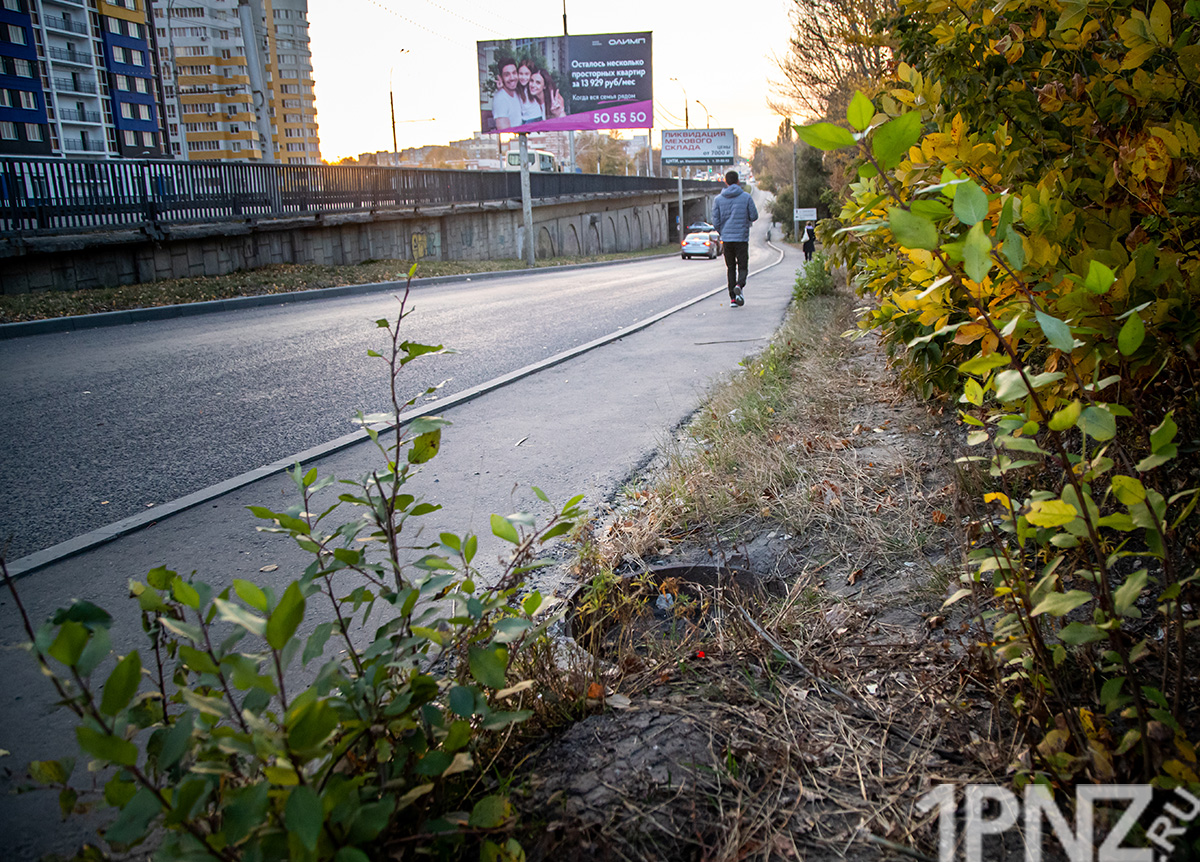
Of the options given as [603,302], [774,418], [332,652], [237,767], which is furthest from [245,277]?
[237,767]

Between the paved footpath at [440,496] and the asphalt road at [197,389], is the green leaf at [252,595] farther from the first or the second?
the asphalt road at [197,389]

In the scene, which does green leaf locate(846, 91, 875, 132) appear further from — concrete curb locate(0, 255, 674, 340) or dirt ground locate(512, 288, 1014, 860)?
concrete curb locate(0, 255, 674, 340)

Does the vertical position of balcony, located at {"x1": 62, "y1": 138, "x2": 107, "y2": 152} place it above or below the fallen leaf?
above

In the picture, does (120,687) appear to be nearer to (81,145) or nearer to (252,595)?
(252,595)

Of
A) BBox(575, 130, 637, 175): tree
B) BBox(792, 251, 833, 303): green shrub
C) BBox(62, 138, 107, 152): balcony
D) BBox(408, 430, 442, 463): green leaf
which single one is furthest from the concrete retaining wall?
BBox(575, 130, 637, 175): tree

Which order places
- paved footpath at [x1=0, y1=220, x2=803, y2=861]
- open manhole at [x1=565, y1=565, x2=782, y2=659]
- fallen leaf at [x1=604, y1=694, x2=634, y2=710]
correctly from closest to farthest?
fallen leaf at [x1=604, y1=694, x2=634, y2=710] → paved footpath at [x1=0, y1=220, x2=803, y2=861] → open manhole at [x1=565, y1=565, x2=782, y2=659]

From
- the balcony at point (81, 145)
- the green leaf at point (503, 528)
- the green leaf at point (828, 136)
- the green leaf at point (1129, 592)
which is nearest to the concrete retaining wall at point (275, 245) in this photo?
the green leaf at point (503, 528)

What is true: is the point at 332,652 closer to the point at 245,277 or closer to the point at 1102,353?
the point at 1102,353

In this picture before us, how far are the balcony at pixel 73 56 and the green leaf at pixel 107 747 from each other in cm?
9103

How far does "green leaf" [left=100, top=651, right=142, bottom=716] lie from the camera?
46.0 inches

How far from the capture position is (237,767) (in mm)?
1612

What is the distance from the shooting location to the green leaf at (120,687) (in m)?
1.17

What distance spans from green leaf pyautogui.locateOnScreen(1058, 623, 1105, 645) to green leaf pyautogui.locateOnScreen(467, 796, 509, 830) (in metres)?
1.08

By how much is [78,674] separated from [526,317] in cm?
1233
